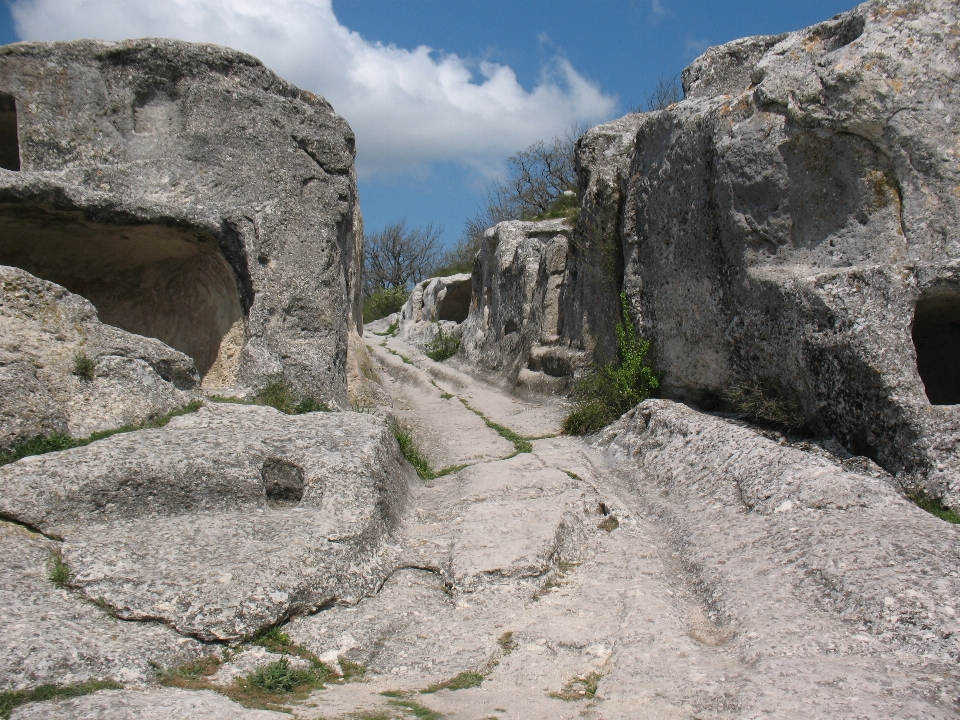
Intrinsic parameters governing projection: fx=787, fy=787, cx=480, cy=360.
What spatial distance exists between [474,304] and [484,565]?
44.2 feet

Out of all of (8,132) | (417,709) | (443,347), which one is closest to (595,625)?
(417,709)

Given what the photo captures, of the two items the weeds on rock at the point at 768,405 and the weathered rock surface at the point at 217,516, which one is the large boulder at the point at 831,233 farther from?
the weathered rock surface at the point at 217,516

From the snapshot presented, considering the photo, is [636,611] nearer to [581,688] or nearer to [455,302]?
[581,688]

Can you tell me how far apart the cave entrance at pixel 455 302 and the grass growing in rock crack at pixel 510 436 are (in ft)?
38.8

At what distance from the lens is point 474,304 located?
60.6 feet

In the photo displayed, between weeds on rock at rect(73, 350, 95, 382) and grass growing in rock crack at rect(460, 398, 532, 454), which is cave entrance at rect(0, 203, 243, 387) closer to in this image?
weeds on rock at rect(73, 350, 95, 382)

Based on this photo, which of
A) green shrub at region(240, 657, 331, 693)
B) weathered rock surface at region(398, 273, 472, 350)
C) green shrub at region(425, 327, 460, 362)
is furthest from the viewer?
weathered rock surface at region(398, 273, 472, 350)

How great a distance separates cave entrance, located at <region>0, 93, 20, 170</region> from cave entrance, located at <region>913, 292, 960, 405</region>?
907cm

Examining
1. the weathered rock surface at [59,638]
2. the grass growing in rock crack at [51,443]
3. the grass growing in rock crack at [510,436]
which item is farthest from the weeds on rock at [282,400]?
the weathered rock surface at [59,638]

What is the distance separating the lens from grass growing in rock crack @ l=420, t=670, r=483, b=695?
3980mm

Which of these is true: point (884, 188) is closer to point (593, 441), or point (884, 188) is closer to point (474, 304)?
point (593, 441)

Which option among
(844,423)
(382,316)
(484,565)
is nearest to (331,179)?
(484,565)

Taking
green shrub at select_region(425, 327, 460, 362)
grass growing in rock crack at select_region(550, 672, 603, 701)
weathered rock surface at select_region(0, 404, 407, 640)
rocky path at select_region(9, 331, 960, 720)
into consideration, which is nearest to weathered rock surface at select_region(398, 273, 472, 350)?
green shrub at select_region(425, 327, 460, 362)

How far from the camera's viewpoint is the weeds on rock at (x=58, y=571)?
428 cm
